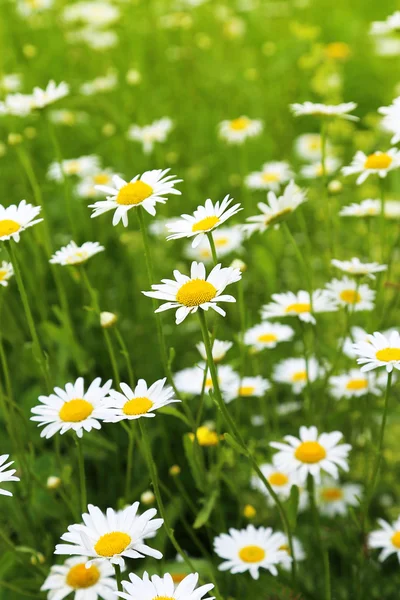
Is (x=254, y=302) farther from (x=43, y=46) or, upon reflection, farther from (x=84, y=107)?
(x=43, y=46)

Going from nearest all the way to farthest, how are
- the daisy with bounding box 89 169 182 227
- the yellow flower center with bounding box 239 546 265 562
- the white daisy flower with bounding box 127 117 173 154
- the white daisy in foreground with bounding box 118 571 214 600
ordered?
1. the white daisy in foreground with bounding box 118 571 214 600
2. the daisy with bounding box 89 169 182 227
3. the yellow flower center with bounding box 239 546 265 562
4. the white daisy flower with bounding box 127 117 173 154

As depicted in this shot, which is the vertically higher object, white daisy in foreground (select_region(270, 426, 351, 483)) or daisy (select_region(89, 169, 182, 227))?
daisy (select_region(89, 169, 182, 227))

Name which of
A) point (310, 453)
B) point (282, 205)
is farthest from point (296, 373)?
point (282, 205)

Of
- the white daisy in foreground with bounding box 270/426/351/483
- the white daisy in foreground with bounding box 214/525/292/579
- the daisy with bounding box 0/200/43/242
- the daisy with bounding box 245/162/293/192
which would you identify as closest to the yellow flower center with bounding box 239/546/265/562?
the white daisy in foreground with bounding box 214/525/292/579

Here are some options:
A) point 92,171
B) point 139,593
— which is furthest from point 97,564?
point 92,171

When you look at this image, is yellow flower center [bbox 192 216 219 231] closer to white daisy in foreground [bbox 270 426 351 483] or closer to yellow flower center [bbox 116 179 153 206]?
yellow flower center [bbox 116 179 153 206]

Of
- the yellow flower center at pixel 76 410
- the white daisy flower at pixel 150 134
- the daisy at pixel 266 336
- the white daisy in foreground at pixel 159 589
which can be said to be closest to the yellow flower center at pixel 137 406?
the yellow flower center at pixel 76 410

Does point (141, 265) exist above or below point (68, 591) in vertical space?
above
